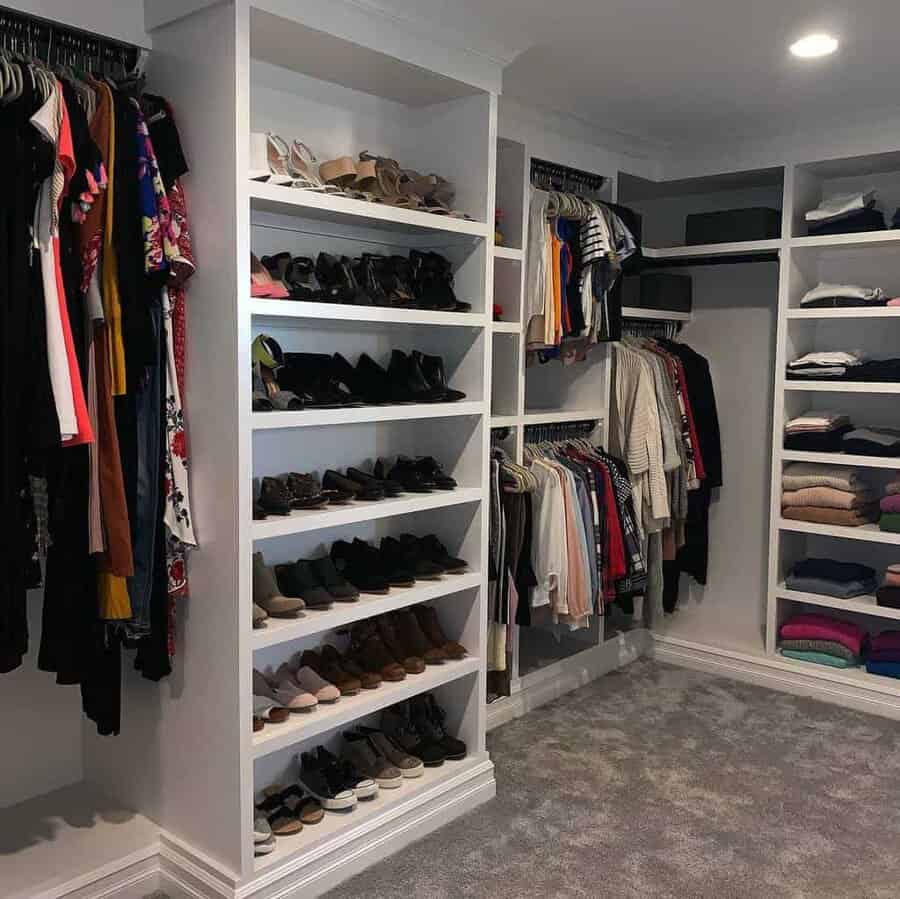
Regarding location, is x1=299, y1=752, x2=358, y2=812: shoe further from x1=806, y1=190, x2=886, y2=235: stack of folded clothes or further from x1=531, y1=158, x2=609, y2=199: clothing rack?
x1=806, y1=190, x2=886, y2=235: stack of folded clothes

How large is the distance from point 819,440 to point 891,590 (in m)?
0.67

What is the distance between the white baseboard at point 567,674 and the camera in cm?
356

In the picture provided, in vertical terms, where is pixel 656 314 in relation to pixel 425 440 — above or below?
above

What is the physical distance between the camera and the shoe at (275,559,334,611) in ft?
8.18

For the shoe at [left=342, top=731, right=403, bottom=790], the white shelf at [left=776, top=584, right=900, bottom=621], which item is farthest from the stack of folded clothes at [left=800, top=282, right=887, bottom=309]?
the shoe at [left=342, top=731, right=403, bottom=790]

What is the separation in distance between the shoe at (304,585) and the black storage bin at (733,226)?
98.8 inches

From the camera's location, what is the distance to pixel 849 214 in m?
3.71

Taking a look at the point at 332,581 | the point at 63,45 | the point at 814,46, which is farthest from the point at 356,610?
the point at 814,46

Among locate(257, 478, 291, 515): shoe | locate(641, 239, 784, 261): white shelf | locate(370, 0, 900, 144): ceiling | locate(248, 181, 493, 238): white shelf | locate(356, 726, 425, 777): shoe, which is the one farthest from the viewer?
locate(641, 239, 784, 261): white shelf

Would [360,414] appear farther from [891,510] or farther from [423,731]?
[891,510]

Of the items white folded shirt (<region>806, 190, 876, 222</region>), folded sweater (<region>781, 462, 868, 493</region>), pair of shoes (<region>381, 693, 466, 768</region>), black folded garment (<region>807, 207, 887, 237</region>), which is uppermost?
white folded shirt (<region>806, 190, 876, 222</region>)

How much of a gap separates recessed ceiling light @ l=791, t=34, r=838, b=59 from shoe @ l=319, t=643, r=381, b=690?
2.27 m

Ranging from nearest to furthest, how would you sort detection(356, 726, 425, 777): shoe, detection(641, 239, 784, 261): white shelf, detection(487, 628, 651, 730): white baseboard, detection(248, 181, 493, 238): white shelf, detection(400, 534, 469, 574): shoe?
detection(248, 181, 493, 238): white shelf → detection(356, 726, 425, 777): shoe → detection(400, 534, 469, 574): shoe → detection(487, 628, 651, 730): white baseboard → detection(641, 239, 784, 261): white shelf

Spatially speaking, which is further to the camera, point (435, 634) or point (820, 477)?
point (820, 477)
